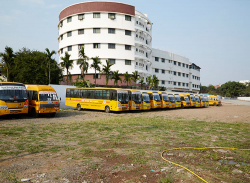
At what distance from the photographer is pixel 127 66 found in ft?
170

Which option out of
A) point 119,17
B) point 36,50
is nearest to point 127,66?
point 119,17

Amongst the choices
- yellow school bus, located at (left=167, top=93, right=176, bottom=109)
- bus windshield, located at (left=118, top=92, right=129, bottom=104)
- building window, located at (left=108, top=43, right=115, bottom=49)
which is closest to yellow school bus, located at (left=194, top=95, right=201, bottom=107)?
yellow school bus, located at (left=167, top=93, right=176, bottom=109)

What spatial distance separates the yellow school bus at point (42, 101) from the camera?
57.1 feet

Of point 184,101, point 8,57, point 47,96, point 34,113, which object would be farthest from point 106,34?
point 34,113

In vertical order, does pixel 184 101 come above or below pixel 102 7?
below

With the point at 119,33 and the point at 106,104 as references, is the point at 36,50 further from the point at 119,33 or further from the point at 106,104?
the point at 106,104

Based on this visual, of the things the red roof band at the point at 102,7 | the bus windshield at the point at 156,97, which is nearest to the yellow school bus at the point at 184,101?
the bus windshield at the point at 156,97

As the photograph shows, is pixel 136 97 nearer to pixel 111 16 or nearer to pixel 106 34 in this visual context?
pixel 106 34

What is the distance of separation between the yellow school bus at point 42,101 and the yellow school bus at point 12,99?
2.79 ft

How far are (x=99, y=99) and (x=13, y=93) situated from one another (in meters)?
9.70

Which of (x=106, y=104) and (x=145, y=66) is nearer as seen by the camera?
(x=106, y=104)

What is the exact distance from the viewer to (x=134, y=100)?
2500 cm

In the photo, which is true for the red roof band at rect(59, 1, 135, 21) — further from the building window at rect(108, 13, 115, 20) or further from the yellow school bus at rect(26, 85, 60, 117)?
the yellow school bus at rect(26, 85, 60, 117)

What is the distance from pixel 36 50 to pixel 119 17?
21.1m
